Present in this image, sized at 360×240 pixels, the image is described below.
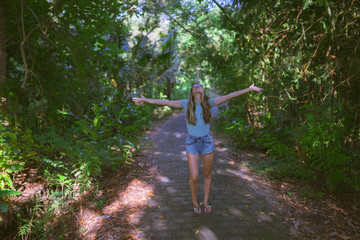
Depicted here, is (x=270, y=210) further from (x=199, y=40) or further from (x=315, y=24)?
(x=199, y=40)

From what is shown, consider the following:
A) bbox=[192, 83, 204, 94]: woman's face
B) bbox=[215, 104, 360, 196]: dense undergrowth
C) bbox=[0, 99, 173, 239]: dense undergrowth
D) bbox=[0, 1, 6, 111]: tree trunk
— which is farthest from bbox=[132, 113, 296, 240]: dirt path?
bbox=[0, 1, 6, 111]: tree trunk

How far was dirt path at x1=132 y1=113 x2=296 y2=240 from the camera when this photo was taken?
3801mm

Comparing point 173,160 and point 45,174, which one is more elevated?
point 45,174

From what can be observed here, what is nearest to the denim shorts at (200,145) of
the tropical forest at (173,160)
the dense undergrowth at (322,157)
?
the tropical forest at (173,160)

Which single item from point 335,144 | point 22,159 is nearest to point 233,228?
point 335,144

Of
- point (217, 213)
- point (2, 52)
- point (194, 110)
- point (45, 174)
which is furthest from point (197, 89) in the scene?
point (2, 52)

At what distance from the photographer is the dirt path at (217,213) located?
3.80 metres

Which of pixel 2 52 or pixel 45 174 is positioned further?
pixel 2 52

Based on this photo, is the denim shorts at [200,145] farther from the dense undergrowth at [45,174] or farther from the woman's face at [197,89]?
the dense undergrowth at [45,174]

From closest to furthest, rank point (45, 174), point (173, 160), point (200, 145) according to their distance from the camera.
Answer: point (200, 145) < point (45, 174) < point (173, 160)

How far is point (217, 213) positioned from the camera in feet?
A: 14.1

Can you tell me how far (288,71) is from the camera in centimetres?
550

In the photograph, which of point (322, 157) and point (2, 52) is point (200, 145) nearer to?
point (322, 157)

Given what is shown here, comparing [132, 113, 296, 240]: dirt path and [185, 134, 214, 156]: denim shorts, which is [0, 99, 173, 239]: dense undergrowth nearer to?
[132, 113, 296, 240]: dirt path
